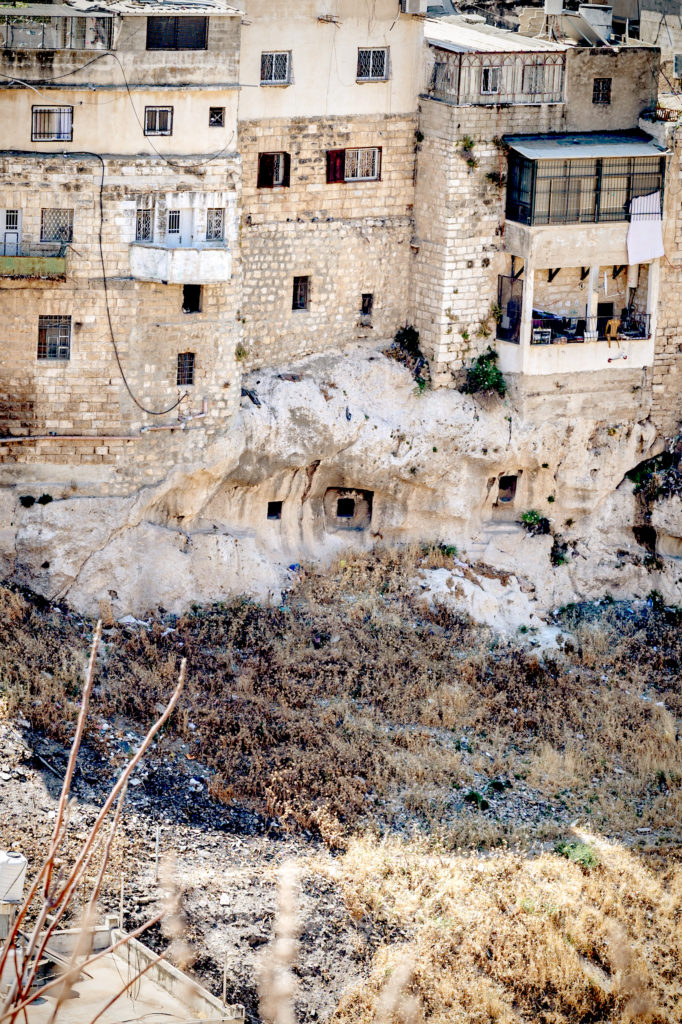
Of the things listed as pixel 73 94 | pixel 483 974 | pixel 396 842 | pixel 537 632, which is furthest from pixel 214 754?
pixel 73 94

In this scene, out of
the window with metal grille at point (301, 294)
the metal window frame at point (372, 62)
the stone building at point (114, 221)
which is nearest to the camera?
the stone building at point (114, 221)

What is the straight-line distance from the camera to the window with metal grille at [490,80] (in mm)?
40844

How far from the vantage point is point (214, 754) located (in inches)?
1403

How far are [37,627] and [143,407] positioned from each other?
199 inches

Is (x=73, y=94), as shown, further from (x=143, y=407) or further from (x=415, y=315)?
(x=415, y=315)

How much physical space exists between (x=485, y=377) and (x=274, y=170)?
6839mm

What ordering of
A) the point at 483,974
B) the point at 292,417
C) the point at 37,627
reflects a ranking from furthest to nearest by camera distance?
the point at 292,417
the point at 37,627
the point at 483,974

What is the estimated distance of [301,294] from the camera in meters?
41.3

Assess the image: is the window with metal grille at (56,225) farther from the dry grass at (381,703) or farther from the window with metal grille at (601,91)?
the window with metal grille at (601,91)

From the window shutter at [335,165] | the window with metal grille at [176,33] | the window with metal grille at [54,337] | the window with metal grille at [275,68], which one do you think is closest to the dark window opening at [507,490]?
the window shutter at [335,165]

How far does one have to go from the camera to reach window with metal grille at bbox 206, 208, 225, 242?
37938 mm

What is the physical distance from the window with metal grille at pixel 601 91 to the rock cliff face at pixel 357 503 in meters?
6.94

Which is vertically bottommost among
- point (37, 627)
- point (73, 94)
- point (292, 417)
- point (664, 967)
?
point (664, 967)

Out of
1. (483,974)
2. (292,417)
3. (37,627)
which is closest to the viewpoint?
(483,974)
